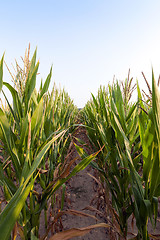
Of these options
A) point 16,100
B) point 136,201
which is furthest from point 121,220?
point 16,100

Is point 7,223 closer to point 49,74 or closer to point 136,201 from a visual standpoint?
point 136,201

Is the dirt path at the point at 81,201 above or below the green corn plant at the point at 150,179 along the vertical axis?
below

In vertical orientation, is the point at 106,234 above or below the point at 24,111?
below

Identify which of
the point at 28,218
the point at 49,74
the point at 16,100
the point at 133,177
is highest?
the point at 49,74

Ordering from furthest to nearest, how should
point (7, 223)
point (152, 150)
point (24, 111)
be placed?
point (24, 111)
point (152, 150)
point (7, 223)

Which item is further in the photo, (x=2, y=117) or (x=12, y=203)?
(x=2, y=117)

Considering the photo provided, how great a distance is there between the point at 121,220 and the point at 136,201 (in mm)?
234

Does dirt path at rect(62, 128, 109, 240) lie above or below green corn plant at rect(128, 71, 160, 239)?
below

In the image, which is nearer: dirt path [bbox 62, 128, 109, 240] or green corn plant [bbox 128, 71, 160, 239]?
green corn plant [bbox 128, 71, 160, 239]

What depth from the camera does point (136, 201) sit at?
515 mm

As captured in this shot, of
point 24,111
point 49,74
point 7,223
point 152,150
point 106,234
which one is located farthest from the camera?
point 106,234

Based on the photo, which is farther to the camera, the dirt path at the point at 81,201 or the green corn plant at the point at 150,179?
the dirt path at the point at 81,201

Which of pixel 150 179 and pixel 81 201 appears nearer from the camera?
pixel 150 179

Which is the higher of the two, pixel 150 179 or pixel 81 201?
pixel 150 179
